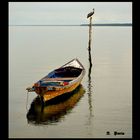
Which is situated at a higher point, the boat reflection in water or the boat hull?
the boat hull

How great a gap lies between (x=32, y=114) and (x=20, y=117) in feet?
3.01

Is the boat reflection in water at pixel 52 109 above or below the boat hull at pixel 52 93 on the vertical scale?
below

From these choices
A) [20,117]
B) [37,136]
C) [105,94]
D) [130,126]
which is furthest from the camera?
[105,94]

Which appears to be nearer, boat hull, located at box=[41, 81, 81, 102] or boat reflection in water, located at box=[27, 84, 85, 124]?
boat reflection in water, located at box=[27, 84, 85, 124]

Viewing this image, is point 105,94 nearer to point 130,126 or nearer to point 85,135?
point 130,126

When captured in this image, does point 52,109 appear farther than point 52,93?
No

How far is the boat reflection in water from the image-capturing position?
24438 millimetres

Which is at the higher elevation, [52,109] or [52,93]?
[52,93]

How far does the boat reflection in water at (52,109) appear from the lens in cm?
2444

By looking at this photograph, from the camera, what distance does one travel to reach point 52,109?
2697 centimetres

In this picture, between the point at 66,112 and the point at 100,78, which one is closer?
the point at 66,112
